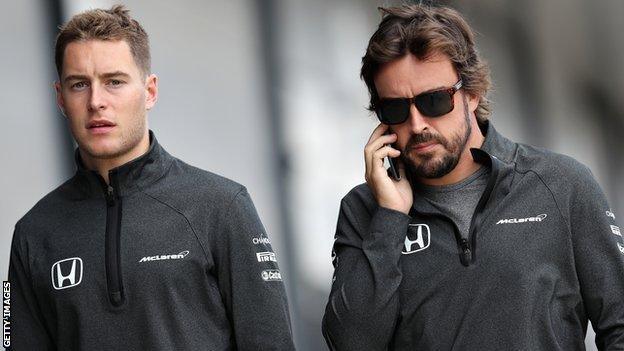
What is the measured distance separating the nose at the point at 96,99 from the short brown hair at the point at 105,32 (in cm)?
16

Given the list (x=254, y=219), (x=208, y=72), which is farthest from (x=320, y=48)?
(x=254, y=219)

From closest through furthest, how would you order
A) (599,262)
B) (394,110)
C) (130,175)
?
1. (599,262)
2. (394,110)
3. (130,175)

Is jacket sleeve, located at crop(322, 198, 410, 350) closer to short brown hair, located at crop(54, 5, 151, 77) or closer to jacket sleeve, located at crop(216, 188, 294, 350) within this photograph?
jacket sleeve, located at crop(216, 188, 294, 350)

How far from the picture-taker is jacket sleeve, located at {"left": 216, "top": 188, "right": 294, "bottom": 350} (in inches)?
133

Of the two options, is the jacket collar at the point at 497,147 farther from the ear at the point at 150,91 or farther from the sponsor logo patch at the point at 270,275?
the ear at the point at 150,91

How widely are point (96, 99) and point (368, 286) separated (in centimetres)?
91

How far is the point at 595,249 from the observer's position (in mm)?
3221

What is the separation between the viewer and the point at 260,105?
17.6ft

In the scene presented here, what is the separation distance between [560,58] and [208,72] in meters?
1.85

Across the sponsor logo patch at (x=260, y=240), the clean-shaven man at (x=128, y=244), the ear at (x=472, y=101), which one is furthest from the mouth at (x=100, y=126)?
the ear at (x=472, y=101)

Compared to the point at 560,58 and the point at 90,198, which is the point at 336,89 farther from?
the point at 90,198

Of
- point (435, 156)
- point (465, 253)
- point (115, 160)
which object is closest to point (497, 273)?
point (465, 253)

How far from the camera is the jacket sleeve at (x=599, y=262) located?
10.4 ft

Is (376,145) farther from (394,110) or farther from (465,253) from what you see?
(465,253)
